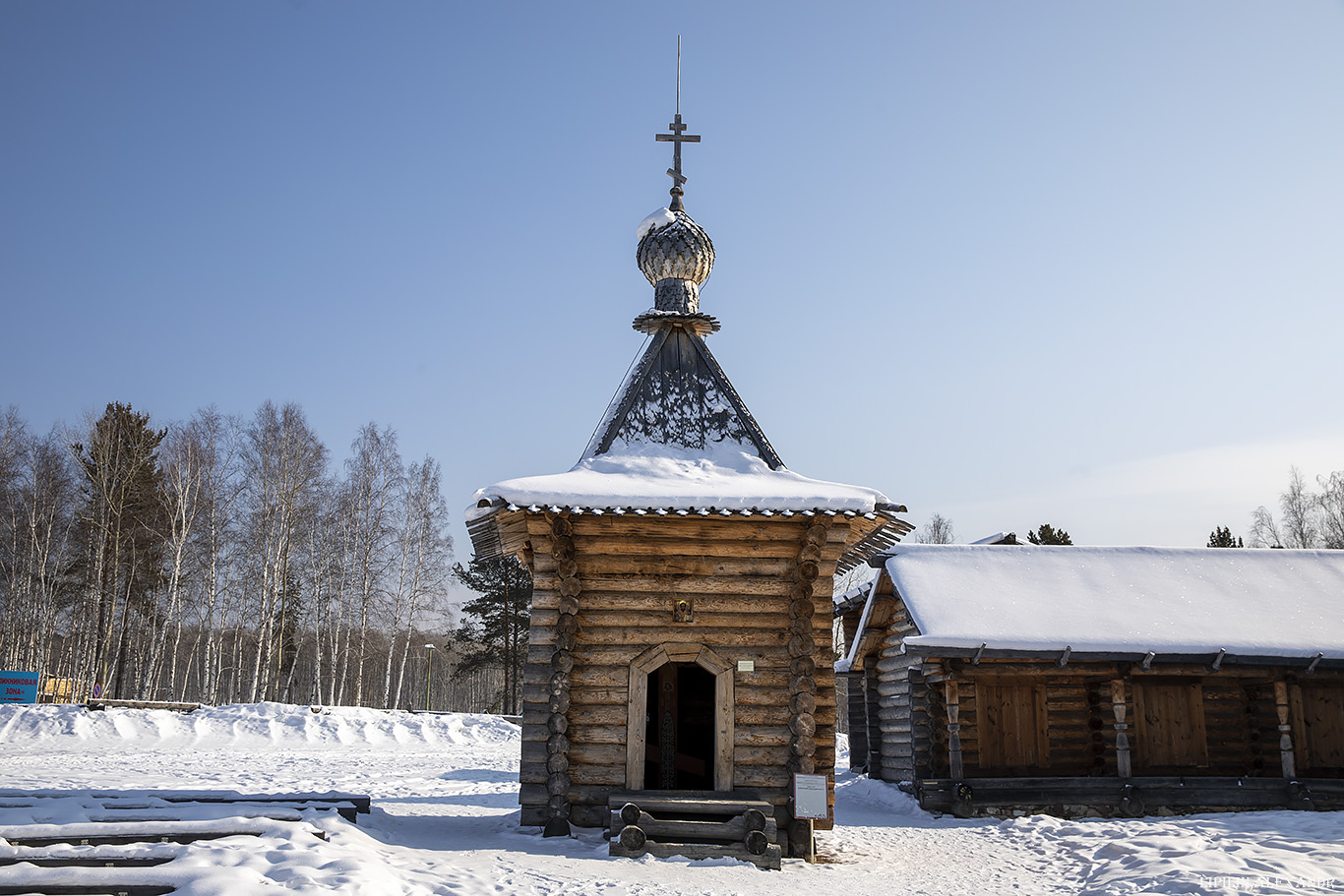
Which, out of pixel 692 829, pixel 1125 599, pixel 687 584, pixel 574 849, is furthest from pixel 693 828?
pixel 1125 599

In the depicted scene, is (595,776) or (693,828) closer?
(693,828)

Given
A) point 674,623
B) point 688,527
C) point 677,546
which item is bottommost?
point 674,623

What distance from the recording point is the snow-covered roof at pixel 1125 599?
14.7 m

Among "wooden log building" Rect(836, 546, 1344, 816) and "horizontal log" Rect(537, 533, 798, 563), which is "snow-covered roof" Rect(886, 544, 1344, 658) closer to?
"wooden log building" Rect(836, 546, 1344, 816)

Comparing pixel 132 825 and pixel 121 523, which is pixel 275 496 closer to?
pixel 121 523

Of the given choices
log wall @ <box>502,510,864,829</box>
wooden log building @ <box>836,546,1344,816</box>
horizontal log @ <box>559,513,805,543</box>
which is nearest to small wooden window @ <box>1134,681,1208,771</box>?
wooden log building @ <box>836,546,1344,816</box>

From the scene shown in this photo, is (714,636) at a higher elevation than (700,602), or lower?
lower

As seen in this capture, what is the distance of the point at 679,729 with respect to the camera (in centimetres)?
1392

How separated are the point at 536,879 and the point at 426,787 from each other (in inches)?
338

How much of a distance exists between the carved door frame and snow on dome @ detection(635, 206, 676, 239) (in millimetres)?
6590

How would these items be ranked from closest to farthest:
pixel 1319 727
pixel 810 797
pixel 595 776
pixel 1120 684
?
1. pixel 810 797
2. pixel 595 776
3. pixel 1120 684
4. pixel 1319 727

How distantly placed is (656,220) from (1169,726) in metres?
12.8

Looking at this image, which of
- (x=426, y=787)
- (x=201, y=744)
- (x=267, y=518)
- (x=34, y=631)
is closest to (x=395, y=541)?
(x=267, y=518)

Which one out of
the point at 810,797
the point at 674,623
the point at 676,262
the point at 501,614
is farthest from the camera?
the point at 501,614
